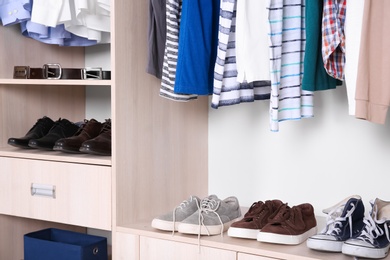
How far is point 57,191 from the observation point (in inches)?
82.2

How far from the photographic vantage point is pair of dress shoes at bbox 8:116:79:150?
2.18 m

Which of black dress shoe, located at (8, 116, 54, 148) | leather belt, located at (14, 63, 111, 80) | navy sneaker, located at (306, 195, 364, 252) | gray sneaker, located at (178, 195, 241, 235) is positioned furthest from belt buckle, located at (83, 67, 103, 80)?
navy sneaker, located at (306, 195, 364, 252)

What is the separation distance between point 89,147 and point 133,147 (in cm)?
15

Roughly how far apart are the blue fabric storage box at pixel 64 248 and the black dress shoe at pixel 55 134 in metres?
0.34

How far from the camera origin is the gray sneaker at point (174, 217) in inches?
72.6

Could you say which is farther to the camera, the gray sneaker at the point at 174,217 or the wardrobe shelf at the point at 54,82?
the wardrobe shelf at the point at 54,82

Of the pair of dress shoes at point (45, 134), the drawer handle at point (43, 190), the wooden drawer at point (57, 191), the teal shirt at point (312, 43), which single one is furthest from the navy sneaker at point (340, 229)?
the pair of dress shoes at point (45, 134)

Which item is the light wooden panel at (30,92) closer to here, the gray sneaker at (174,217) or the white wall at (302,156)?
the white wall at (302,156)

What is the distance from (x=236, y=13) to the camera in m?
1.76

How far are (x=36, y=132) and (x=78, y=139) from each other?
0.24 meters

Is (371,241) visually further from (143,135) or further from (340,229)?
(143,135)

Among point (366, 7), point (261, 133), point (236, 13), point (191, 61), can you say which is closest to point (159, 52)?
point (191, 61)

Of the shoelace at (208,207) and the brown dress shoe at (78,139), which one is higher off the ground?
the brown dress shoe at (78,139)

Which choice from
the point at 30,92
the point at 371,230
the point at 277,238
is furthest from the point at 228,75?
the point at 30,92
